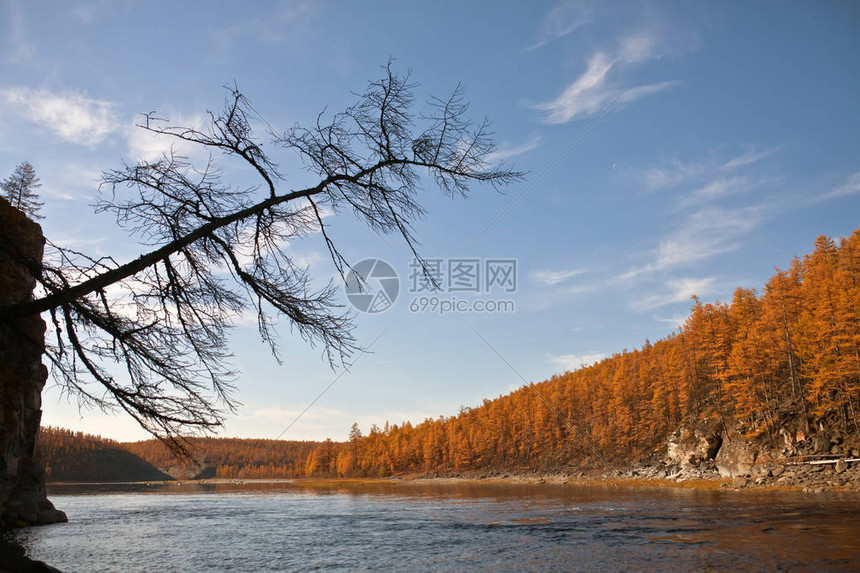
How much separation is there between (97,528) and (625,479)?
200 feet

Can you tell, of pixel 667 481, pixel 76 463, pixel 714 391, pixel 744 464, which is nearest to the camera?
pixel 744 464

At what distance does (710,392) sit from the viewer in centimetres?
6050

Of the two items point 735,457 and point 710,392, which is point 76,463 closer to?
point 710,392

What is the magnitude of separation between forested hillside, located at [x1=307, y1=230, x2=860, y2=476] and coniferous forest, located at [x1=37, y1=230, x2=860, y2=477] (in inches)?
6.8

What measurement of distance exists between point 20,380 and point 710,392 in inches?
2702

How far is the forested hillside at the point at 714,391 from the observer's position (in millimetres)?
43750

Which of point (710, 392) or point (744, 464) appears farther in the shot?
point (710, 392)

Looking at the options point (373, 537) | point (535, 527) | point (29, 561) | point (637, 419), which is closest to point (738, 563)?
point (535, 527)

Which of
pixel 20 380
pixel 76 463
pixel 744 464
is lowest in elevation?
pixel 76 463

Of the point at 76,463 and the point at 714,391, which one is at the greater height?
the point at 714,391

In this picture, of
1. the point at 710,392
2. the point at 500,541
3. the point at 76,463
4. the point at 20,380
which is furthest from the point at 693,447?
the point at 76,463

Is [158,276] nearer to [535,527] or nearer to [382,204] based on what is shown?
[382,204]

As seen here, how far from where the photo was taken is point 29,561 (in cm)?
845

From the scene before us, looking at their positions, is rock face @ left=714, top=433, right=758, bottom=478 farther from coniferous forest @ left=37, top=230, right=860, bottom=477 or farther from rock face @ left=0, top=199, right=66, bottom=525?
rock face @ left=0, top=199, right=66, bottom=525
